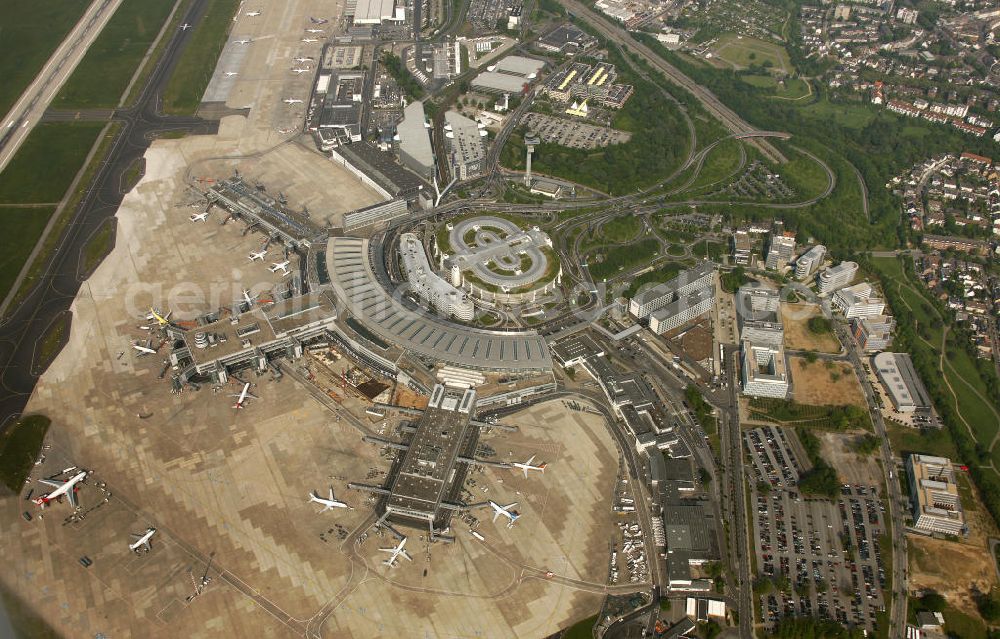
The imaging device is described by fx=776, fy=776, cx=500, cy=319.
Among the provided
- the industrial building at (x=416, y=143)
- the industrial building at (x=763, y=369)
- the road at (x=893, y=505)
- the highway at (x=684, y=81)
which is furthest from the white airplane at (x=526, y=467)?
the highway at (x=684, y=81)

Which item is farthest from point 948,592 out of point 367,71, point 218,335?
point 367,71

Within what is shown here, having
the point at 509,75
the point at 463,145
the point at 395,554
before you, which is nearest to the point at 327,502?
the point at 395,554

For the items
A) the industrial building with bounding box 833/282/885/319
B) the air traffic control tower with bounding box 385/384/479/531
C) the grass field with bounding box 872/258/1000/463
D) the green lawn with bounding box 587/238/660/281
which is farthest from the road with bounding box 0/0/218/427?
the grass field with bounding box 872/258/1000/463

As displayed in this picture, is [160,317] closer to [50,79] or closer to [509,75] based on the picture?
[50,79]

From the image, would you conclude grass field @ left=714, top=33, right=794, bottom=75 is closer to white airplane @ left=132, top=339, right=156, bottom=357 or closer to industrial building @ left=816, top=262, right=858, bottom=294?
industrial building @ left=816, top=262, right=858, bottom=294

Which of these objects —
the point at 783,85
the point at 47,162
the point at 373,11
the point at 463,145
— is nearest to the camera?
the point at 47,162
